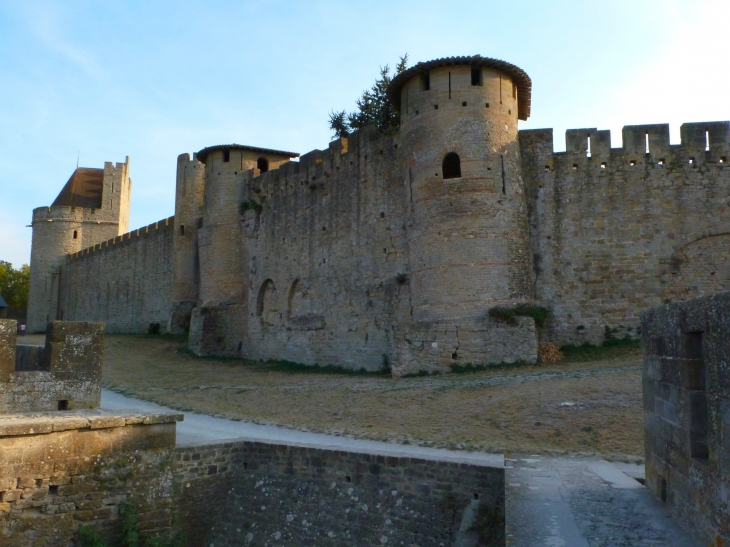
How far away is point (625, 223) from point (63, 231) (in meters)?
39.1

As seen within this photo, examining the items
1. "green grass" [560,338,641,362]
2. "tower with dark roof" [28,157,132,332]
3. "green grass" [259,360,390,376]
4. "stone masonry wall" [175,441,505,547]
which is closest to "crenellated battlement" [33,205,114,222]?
"tower with dark roof" [28,157,132,332]

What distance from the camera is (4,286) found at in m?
58.1

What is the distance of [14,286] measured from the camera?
58.4m

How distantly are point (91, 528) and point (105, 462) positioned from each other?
0.74m

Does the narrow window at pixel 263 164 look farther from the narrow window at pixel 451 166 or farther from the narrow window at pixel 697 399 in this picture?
the narrow window at pixel 697 399

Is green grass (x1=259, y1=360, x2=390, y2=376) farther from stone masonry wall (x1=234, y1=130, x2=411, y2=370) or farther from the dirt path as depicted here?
the dirt path

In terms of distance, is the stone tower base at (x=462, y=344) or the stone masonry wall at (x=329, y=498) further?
the stone tower base at (x=462, y=344)

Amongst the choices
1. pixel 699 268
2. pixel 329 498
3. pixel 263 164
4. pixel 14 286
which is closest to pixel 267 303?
pixel 263 164

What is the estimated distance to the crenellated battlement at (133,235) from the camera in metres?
33.4

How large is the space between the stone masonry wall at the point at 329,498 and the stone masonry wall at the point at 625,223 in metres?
9.64

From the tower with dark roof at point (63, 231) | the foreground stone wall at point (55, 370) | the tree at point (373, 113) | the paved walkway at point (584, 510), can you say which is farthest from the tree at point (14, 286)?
the paved walkway at point (584, 510)

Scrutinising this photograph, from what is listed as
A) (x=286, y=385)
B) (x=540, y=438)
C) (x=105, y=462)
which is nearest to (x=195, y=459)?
(x=105, y=462)

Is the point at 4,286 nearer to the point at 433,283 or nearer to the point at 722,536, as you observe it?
the point at 433,283

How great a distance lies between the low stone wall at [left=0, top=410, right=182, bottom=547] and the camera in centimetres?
704
